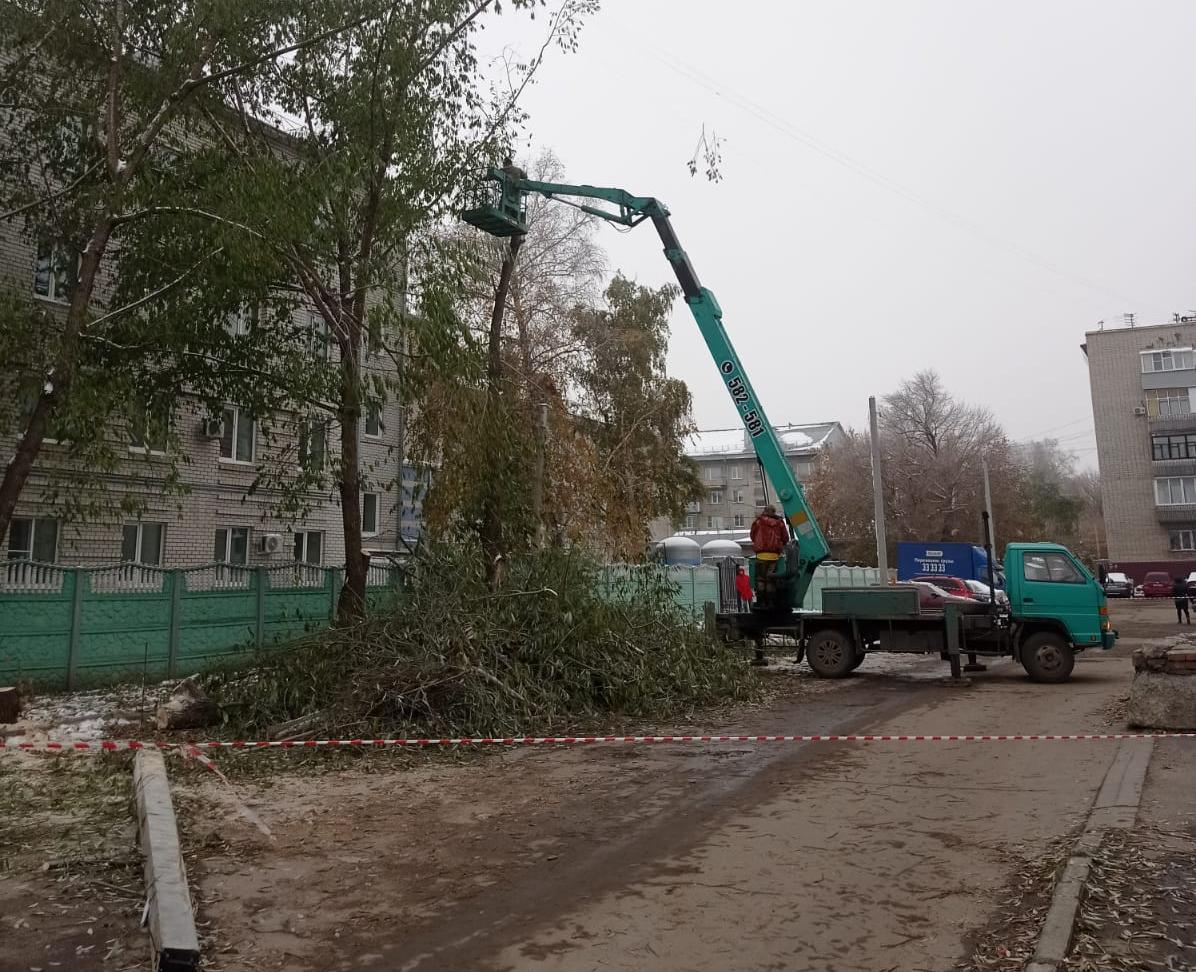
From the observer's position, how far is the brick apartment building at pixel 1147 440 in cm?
5781

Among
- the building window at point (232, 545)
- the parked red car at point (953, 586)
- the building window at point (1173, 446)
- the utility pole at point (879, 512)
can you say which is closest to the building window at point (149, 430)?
the building window at point (232, 545)

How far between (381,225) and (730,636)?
940 cm

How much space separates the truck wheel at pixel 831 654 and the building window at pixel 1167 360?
54110 mm

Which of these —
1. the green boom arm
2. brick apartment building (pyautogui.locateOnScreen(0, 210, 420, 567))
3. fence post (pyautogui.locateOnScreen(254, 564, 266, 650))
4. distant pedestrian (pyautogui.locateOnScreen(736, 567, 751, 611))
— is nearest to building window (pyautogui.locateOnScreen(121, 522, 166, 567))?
brick apartment building (pyautogui.locateOnScreen(0, 210, 420, 567))

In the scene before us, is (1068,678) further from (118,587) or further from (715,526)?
(715,526)

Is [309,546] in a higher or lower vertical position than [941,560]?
higher

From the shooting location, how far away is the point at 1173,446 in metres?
58.2

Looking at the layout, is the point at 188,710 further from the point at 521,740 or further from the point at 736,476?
the point at 736,476

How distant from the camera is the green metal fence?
12992 mm

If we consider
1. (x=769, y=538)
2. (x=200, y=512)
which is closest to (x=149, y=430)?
(x=769, y=538)

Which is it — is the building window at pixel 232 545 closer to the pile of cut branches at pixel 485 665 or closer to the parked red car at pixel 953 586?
the pile of cut branches at pixel 485 665

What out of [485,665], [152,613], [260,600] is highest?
[260,600]

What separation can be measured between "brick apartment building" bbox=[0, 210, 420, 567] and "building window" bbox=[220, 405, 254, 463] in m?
0.02

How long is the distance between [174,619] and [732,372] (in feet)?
33.9
